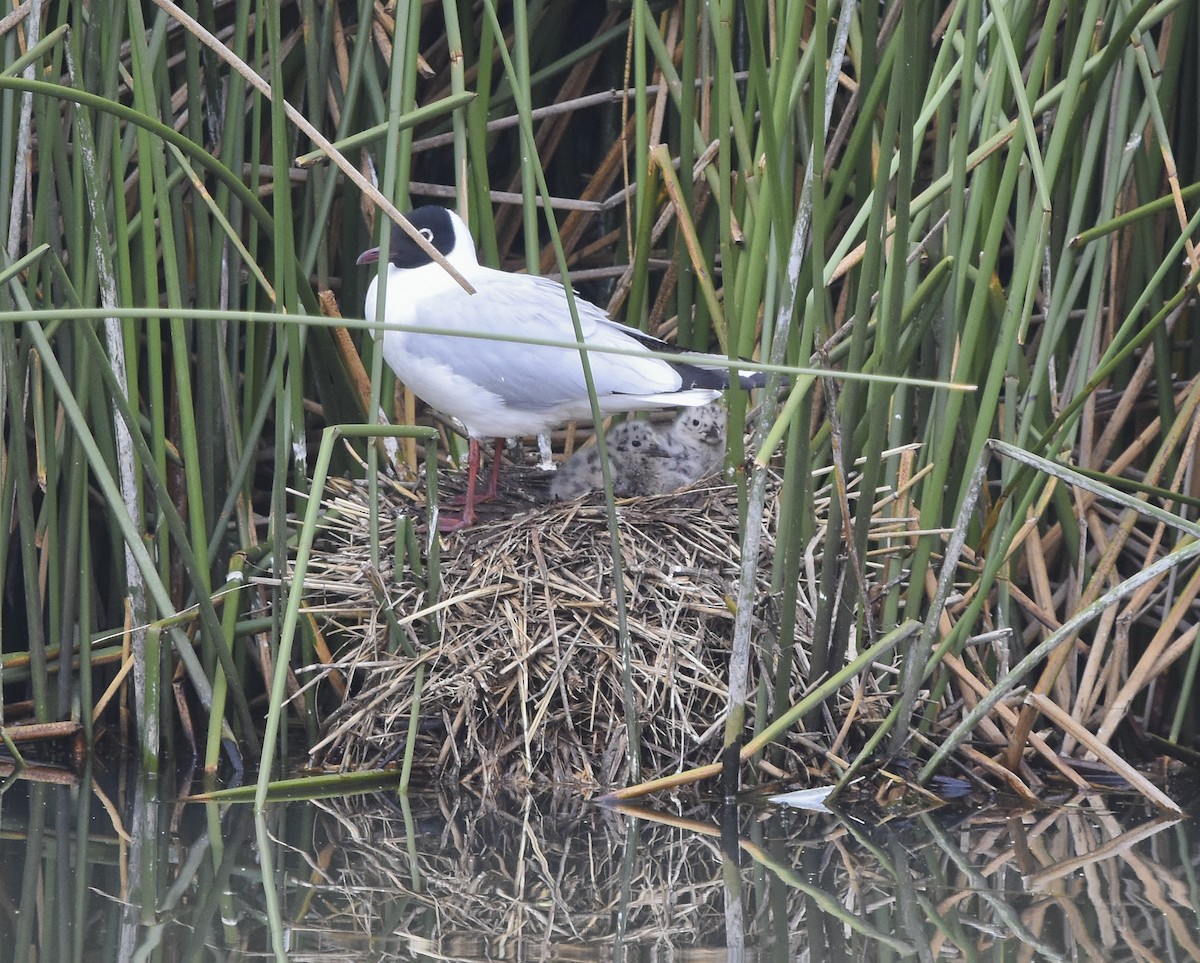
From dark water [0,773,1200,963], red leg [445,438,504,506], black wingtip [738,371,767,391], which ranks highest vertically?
black wingtip [738,371,767,391]

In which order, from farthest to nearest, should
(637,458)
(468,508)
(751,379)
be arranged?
(637,458)
(468,508)
(751,379)

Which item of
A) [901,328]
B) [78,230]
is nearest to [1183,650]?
[901,328]

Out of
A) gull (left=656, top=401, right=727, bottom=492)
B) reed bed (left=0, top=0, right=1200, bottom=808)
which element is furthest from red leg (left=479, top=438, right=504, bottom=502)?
gull (left=656, top=401, right=727, bottom=492)

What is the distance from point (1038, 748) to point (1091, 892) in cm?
55

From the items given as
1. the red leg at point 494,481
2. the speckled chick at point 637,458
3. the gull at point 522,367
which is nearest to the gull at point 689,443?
the speckled chick at point 637,458

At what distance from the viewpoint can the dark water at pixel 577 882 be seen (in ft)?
5.04

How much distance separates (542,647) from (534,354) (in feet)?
1.73

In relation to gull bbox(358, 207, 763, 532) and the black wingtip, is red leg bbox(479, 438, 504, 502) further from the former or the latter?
the black wingtip

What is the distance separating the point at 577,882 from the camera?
175cm

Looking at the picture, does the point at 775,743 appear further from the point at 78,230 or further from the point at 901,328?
the point at 78,230

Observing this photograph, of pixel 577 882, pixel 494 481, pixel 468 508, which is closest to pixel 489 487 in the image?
pixel 494 481

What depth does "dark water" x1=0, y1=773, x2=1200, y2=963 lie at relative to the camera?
1535 millimetres

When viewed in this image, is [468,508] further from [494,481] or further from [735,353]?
[735,353]

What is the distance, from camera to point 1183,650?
7.87 ft
